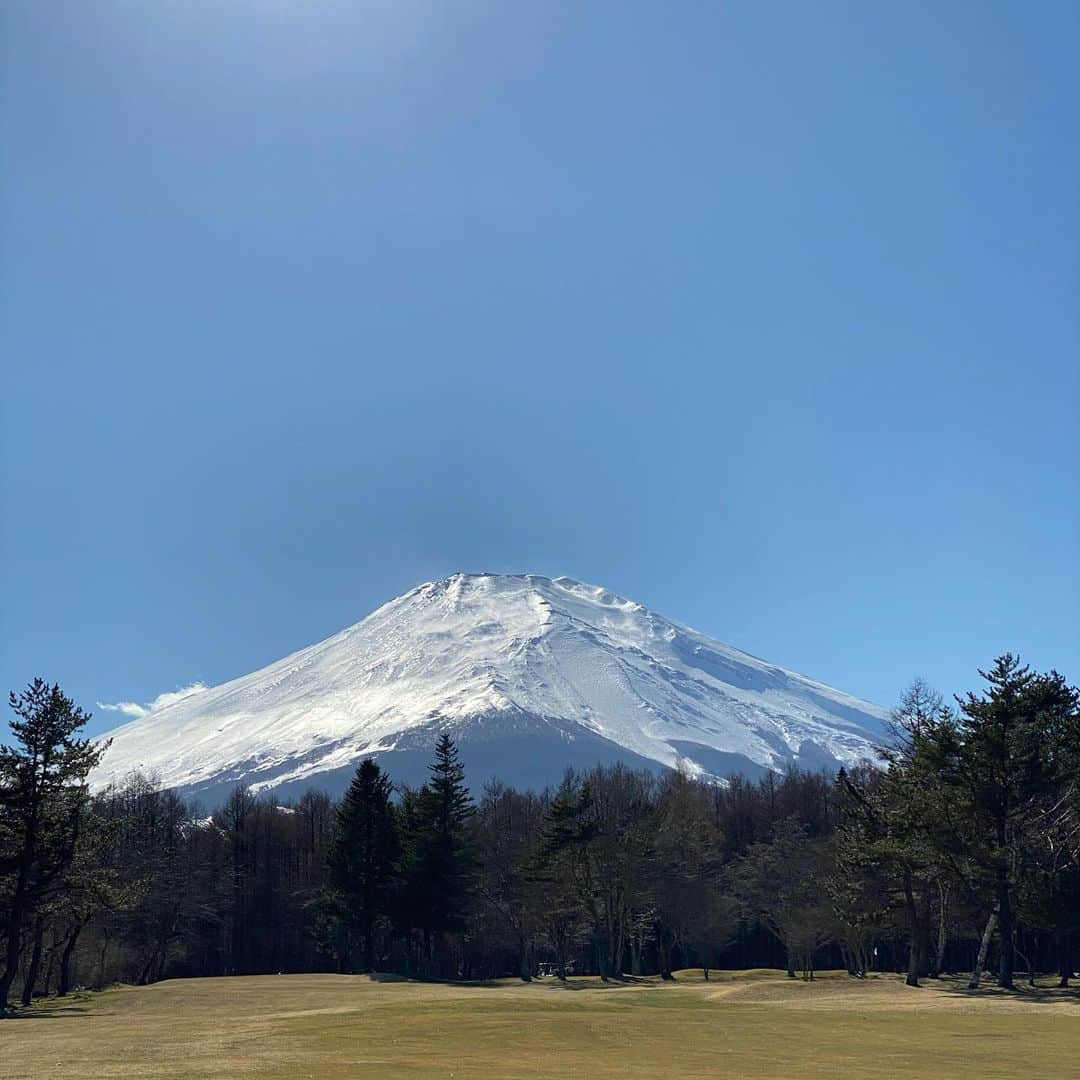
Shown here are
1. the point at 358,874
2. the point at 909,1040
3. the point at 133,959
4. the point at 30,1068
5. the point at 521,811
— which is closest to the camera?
the point at 30,1068

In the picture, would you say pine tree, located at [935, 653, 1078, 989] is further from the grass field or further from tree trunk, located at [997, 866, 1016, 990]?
the grass field

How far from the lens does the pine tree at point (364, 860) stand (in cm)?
7119

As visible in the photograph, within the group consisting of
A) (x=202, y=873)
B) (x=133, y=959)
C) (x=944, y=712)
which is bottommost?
(x=133, y=959)

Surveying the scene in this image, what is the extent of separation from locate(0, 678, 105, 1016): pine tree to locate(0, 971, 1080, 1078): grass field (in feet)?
15.0

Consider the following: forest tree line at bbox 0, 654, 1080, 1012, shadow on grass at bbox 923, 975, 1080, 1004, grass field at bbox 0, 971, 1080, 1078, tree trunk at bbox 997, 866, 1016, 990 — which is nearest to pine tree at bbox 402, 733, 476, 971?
forest tree line at bbox 0, 654, 1080, 1012

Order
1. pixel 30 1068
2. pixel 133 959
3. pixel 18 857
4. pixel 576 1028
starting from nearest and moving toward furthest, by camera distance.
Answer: pixel 30 1068 → pixel 576 1028 → pixel 18 857 → pixel 133 959

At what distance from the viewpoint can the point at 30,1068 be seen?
22688 mm

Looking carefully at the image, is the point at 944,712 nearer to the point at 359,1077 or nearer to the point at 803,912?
the point at 803,912

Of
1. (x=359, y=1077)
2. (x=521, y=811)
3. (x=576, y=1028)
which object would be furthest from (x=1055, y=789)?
(x=521, y=811)

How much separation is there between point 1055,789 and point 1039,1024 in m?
15.7

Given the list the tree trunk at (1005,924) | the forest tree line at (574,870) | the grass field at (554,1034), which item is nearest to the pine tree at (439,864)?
the forest tree line at (574,870)

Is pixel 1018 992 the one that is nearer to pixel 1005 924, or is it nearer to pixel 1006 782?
pixel 1005 924

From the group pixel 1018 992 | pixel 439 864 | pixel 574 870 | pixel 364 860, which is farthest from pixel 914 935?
pixel 364 860

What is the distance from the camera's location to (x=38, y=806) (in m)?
43.3
